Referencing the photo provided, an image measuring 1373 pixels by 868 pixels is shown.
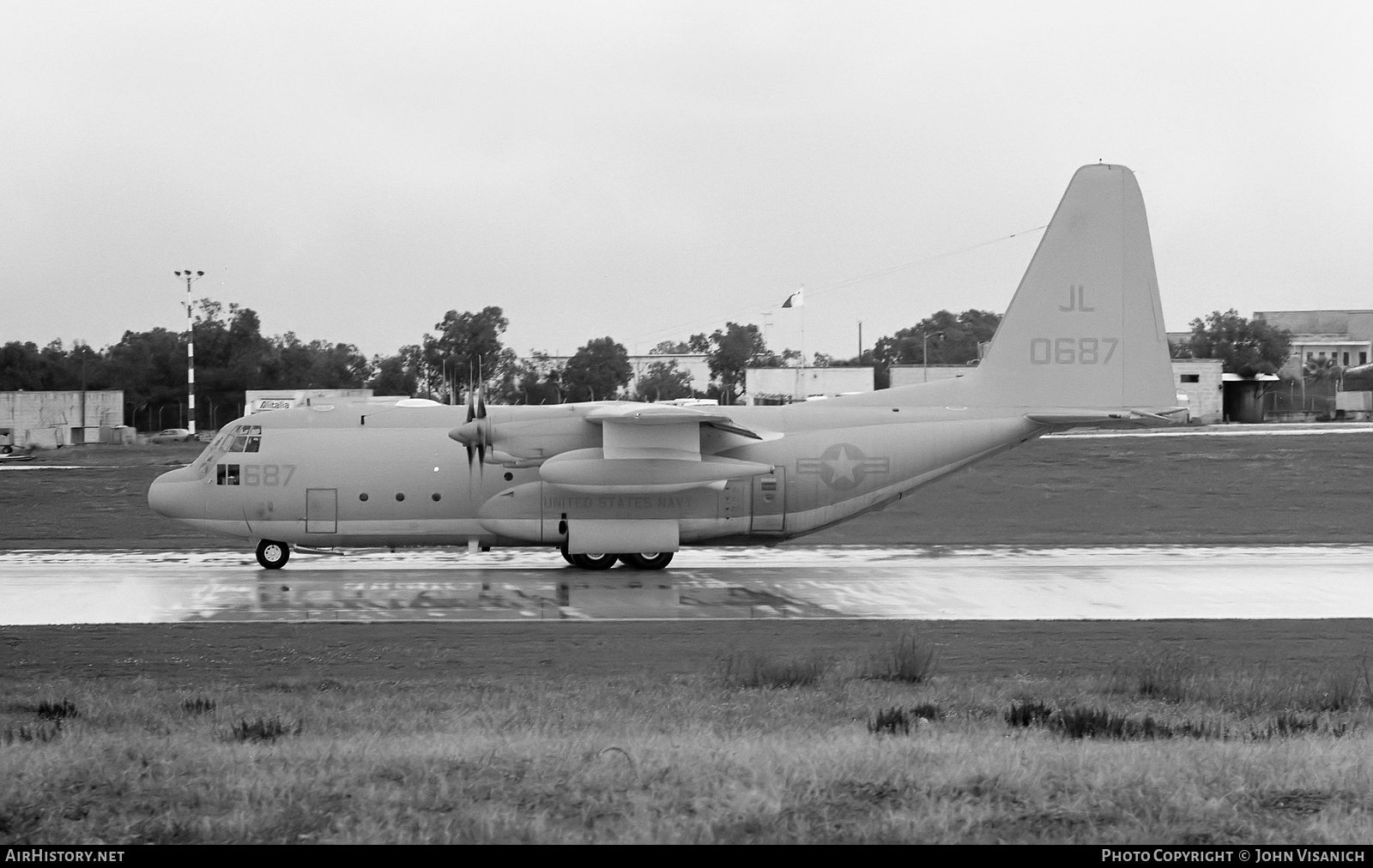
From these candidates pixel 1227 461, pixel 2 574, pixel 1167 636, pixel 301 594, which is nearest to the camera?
pixel 1167 636

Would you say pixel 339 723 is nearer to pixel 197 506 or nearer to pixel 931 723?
pixel 931 723

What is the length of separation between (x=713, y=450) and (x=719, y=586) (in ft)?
11.2

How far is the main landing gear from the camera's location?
25750mm

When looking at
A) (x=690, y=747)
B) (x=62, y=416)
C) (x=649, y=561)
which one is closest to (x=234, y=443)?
(x=649, y=561)

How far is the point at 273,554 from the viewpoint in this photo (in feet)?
84.9

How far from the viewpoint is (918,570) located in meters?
25.0

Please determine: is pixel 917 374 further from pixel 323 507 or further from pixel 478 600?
pixel 478 600

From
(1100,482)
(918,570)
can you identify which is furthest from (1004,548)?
(1100,482)

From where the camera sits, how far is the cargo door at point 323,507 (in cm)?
2500

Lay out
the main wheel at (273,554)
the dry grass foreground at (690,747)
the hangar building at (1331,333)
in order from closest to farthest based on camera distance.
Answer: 1. the dry grass foreground at (690,747)
2. the main wheel at (273,554)
3. the hangar building at (1331,333)

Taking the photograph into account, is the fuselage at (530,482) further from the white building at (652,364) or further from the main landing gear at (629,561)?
the white building at (652,364)

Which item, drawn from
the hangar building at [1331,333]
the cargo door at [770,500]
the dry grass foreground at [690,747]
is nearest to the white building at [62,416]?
the cargo door at [770,500]

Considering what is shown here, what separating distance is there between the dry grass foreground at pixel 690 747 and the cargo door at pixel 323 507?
351 inches

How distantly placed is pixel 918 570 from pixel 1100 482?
20.0 meters
